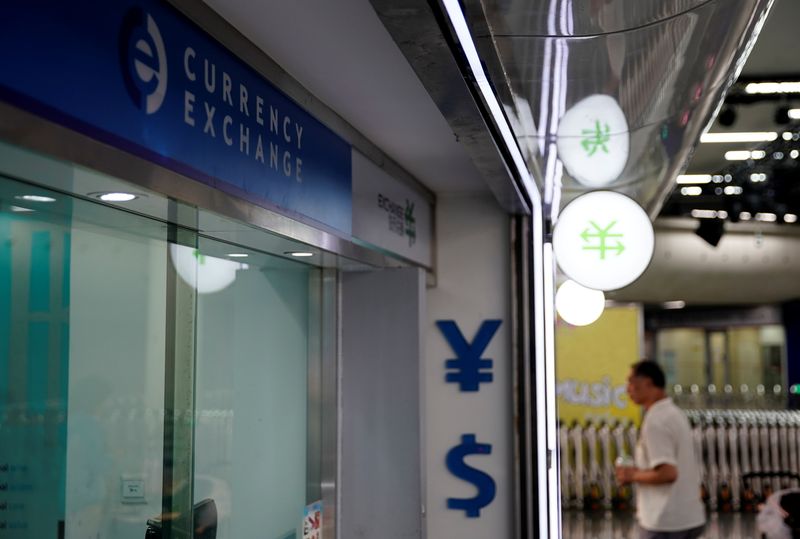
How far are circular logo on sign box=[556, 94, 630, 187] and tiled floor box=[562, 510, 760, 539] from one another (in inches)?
191

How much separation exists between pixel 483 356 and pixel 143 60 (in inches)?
147

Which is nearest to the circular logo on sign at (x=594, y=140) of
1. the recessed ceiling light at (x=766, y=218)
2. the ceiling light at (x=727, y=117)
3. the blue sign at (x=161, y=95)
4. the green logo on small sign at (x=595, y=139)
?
the green logo on small sign at (x=595, y=139)

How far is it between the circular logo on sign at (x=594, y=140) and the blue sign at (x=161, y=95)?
1190mm

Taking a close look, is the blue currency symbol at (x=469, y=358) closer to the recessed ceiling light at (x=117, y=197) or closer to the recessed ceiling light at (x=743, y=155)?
the recessed ceiling light at (x=117, y=197)

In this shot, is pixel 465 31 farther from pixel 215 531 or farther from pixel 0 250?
pixel 215 531

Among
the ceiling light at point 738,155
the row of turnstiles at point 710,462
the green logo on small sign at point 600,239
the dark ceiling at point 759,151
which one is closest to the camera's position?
the green logo on small sign at point 600,239

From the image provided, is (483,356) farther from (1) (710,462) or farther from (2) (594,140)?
(1) (710,462)

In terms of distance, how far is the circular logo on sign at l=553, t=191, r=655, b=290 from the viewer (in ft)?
15.3

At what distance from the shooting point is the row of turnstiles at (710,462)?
11.1 metres

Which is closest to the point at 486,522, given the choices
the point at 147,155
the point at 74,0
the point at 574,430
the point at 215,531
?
the point at 215,531

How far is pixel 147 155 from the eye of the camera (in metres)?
2.08

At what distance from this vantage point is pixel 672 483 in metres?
5.21

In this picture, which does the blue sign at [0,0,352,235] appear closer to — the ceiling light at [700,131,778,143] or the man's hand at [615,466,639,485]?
the man's hand at [615,466,639,485]

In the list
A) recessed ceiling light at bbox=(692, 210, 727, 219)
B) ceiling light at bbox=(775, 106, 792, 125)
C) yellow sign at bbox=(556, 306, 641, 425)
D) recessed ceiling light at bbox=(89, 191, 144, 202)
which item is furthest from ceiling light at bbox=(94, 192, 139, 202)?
recessed ceiling light at bbox=(692, 210, 727, 219)
